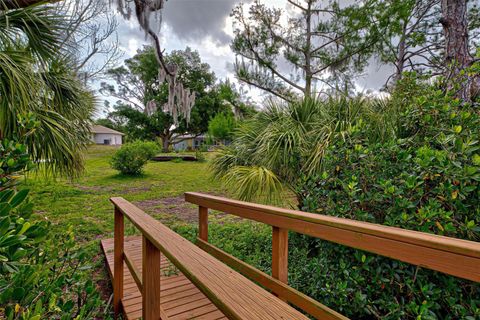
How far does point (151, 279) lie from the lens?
45.7 inches

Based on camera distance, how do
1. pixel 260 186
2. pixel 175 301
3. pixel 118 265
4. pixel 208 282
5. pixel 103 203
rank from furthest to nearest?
pixel 103 203, pixel 260 186, pixel 118 265, pixel 175 301, pixel 208 282

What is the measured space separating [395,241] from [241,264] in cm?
99

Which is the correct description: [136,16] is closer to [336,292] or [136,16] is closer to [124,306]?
[124,306]

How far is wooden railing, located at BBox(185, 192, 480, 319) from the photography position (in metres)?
0.70

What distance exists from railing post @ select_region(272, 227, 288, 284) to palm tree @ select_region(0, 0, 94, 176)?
2.39m

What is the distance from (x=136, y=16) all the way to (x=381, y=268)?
16.3ft

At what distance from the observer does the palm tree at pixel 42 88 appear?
2.56 m

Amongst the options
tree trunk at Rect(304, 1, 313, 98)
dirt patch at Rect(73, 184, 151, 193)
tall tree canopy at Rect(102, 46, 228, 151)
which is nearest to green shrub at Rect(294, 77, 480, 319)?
dirt patch at Rect(73, 184, 151, 193)

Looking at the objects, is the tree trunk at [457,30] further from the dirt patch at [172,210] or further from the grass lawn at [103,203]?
the dirt patch at [172,210]

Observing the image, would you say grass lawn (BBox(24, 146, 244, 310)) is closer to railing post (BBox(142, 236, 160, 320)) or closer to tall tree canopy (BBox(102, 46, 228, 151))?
railing post (BBox(142, 236, 160, 320))

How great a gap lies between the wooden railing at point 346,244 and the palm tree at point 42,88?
87.8 inches

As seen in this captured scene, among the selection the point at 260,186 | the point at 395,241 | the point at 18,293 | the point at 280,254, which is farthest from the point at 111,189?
the point at 395,241

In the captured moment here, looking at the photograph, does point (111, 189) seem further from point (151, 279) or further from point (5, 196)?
point (5, 196)

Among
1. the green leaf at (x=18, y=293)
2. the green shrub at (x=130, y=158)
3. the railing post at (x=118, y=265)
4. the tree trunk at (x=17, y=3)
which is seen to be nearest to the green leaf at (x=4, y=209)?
the green leaf at (x=18, y=293)
